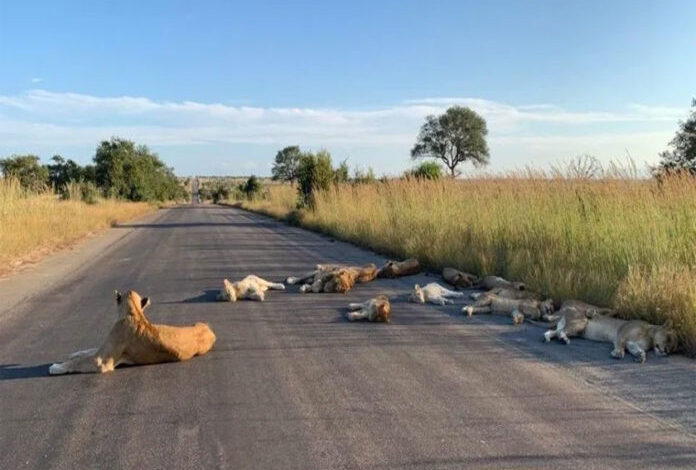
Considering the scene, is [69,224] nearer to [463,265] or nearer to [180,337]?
[463,265]

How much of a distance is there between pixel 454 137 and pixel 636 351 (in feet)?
171

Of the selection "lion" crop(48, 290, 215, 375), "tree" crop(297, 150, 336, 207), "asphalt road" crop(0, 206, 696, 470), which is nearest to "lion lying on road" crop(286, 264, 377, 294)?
"asphalt road" crop(0, 206, 696, 470)

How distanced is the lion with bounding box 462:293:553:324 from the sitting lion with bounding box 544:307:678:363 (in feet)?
2.12

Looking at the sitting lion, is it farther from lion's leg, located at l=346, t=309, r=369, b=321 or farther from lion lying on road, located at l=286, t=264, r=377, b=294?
lion lying on road, located at l=286, t=264, r=377, b=294

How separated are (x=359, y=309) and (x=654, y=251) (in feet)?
13.2

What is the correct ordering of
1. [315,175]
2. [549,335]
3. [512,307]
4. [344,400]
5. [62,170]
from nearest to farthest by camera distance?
[344,400]
[549,335]
[512,307]
[315,175]
[62,170]

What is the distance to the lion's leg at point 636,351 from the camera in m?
6.17

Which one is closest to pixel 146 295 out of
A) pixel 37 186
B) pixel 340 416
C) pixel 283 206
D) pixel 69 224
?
pixel 340 416

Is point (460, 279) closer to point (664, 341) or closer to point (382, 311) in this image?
point (382, 311)

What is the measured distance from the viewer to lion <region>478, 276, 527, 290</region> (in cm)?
928

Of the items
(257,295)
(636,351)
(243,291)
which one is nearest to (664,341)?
(636,351)

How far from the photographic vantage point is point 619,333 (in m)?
6.59

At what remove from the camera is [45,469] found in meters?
3.93

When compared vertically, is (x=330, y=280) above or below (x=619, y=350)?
above
